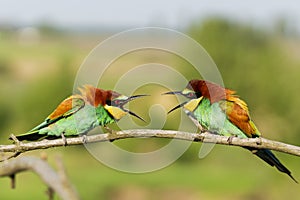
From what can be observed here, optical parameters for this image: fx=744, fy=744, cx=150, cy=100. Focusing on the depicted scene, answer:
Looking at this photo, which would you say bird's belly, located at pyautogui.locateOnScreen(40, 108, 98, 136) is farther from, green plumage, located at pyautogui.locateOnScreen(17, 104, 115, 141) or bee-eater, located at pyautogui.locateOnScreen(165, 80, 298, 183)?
bee-eater, located at pyautogui.locateOnScreen(165, 80, 298, 183)

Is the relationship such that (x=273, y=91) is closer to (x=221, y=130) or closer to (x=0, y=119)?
(x=0, y=119)

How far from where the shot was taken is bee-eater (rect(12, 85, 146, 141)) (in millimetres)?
1566

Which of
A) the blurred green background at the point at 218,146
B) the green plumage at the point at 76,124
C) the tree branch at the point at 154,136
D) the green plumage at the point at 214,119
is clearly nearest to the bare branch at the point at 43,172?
the tree branch at the point at 154,136

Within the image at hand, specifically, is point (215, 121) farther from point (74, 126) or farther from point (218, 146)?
point (218, 146)

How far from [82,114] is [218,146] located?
68.1 ft

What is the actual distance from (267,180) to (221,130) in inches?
735

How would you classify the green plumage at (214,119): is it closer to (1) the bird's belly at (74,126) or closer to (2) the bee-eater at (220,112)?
(2) the bee-eater at (220,112)

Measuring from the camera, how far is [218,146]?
22.3m

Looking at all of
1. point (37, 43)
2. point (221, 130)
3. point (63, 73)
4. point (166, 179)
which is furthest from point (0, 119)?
point (221, 130)

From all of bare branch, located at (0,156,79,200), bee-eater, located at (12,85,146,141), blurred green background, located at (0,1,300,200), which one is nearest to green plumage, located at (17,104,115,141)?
bee-eater, located at (12,85,146,141)

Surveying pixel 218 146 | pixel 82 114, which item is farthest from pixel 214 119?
pixel 218 146

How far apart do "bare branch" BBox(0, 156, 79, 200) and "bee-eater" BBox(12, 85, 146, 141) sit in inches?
3.8

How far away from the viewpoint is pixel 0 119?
23969 millimetres

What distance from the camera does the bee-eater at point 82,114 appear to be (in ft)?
5.14
